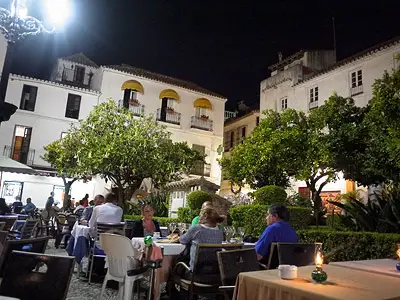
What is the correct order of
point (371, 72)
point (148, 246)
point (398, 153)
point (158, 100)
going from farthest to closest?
point (158, 100)
point (371, 72)
point (398, 153)
point (148, 246)

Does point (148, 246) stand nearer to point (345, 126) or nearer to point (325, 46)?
point (345, 126)

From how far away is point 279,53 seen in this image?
29297 mm

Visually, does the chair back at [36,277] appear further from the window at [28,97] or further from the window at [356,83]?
the window at [28,97]

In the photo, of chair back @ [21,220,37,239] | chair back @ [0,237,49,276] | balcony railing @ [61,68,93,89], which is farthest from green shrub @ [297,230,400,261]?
balcony railing @ [61,68,93,89]

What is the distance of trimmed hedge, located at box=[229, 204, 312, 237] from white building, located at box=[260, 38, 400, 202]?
1238 centimetres

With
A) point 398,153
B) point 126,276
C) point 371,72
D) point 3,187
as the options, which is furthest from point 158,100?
point 126,276

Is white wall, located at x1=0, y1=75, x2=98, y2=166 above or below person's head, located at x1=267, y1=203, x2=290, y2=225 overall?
above

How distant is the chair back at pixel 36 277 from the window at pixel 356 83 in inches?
848

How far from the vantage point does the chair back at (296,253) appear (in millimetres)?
4500

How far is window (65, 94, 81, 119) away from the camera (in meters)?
26.6

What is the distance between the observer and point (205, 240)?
488 centimetres

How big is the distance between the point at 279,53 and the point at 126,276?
28.0m

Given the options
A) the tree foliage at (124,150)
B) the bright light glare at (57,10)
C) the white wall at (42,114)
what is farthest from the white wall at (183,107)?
the bright light glare at (57,10)

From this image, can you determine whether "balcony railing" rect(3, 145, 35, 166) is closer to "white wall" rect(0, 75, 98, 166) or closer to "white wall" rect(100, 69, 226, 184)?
"white wall" rect(0, 75, 98, 166)
